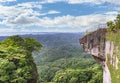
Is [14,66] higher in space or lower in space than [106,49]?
lower

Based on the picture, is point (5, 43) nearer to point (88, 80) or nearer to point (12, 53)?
point (12, 53)

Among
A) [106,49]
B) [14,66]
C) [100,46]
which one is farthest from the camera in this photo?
[14,66]

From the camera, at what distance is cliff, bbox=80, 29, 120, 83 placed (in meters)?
23.8

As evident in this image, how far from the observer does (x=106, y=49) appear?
89.7 feet

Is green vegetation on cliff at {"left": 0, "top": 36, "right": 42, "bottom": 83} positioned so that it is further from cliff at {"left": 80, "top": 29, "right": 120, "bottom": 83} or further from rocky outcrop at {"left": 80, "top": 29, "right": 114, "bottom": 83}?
rocky outcrop at {"left": 80, "top": 29, "right": 114, "bottom": 83}

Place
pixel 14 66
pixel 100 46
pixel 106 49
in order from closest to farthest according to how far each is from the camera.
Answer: pixel 106 49, pixel 100 46, pixel 14 66

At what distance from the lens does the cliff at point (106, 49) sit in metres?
23.8

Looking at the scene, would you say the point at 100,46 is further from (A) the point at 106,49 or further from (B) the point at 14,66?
(B) the point at 14,66

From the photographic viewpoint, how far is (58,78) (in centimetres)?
7925

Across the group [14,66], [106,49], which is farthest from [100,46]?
[14,66]

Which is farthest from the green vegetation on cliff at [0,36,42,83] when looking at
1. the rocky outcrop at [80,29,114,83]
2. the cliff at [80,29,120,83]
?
the rocky outcrop at [80,29,114,83]

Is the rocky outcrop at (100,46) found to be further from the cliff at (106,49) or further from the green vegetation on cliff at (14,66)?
the green vegetation on cliff at (14,66)

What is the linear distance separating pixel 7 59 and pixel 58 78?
149 feet

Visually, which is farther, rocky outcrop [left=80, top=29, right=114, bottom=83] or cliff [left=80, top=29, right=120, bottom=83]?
rocky outcrop [left=80, top=29, right=114, bottom=83]
